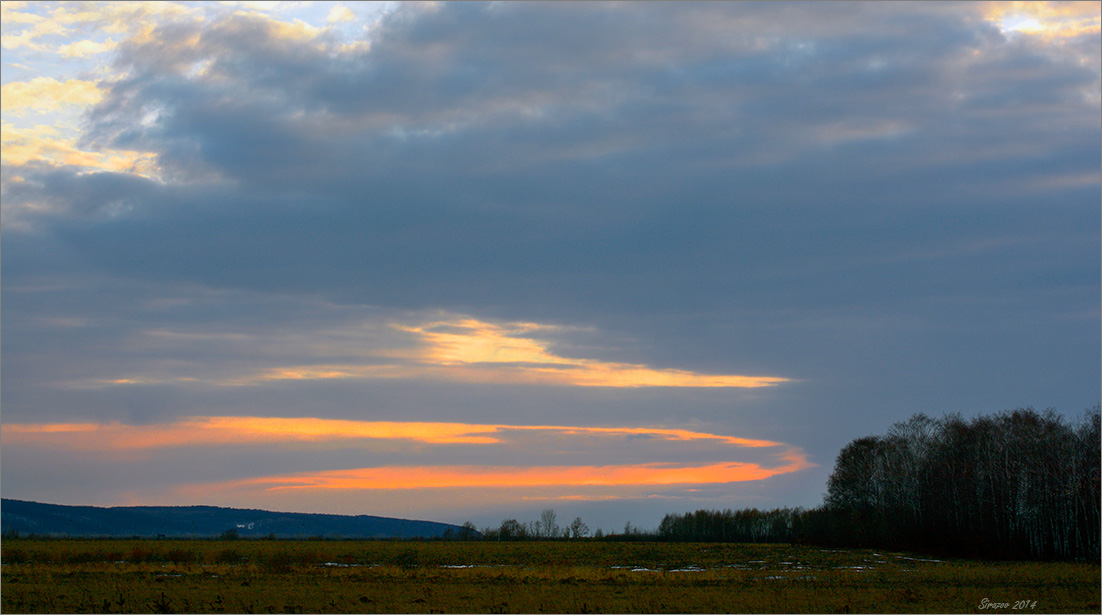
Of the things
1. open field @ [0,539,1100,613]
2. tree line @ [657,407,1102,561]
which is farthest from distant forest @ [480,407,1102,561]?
open field @ [0,539,1100,613]

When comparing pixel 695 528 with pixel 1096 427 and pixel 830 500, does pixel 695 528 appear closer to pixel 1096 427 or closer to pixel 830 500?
pixel 830 500

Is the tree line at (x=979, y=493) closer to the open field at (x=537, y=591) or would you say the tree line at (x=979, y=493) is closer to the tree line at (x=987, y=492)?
the tree line at (x=987, y=492)

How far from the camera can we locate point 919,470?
10762 cm

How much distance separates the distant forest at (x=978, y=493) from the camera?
7869 cm

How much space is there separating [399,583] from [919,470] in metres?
84.0

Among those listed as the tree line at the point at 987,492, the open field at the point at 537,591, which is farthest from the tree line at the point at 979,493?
the open field at the point at 537,591

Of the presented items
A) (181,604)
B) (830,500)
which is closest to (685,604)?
(181,604)

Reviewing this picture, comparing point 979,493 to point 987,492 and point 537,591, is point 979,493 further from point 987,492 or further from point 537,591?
point 537,591

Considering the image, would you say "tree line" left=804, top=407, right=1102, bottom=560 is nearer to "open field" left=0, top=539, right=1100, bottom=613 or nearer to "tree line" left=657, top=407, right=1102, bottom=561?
"tree line" left=657, top=407, right=1102, bottom=561

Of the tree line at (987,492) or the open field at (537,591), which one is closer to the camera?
the open field at (537,591)

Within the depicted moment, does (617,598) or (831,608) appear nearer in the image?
(831,608)

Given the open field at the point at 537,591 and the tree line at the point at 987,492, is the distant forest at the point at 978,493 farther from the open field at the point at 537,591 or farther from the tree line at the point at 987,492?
the open field at the point at 537,591

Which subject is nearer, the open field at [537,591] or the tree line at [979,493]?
the open field at [537,591]

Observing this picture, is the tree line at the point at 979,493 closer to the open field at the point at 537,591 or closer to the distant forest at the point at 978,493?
the distant forest at the point at 978,493
